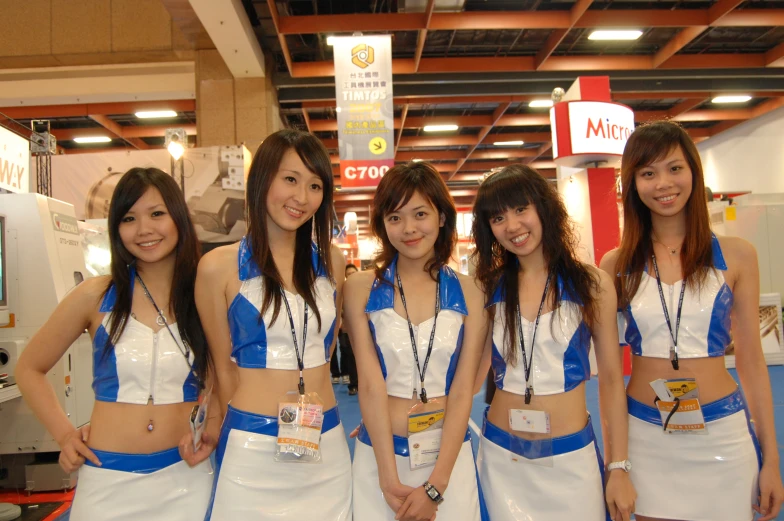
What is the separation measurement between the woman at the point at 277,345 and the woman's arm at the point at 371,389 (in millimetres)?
73

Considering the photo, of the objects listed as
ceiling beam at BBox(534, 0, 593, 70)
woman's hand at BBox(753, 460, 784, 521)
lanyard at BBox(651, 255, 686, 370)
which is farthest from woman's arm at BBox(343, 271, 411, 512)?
ceiling beam at BBox(534, 0, 593, 70)

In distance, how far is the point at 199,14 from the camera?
569cm

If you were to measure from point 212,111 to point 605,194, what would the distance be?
5379 millimetres

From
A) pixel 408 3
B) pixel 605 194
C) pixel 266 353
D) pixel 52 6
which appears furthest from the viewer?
pixel 52 6

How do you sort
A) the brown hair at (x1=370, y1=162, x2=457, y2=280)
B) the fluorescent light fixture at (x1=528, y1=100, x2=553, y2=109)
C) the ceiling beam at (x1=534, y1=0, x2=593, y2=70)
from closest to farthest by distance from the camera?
the brown hair at (x1=370, y1=162, x2=457, y2=280)
the ceiling beam at (x1=534, y1=0, x2=593, y2=70)
the fluorescent light fixture at (x1=528, y1=100, x2=553, y2=109)

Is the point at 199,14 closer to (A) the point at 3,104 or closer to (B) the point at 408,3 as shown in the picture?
(B) the point at 408,3

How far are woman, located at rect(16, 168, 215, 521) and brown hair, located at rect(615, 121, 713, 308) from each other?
142 centimetres

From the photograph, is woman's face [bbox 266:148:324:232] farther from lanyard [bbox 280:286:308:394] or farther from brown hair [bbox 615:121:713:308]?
brown hair [bbox 615:121:713:308]

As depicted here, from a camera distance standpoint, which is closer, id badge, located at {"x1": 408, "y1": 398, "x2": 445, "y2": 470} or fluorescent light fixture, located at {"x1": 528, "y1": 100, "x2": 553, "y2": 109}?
id badge, located at {"x1": 408, "y1": 398, "x2": 445, "y2": 470}

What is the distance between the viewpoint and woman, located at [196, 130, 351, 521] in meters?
1.49

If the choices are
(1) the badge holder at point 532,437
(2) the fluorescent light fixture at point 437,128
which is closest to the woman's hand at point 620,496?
(1) the badge holder at point 532,437

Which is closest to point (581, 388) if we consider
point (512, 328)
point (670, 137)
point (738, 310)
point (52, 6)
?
point (512, 328)

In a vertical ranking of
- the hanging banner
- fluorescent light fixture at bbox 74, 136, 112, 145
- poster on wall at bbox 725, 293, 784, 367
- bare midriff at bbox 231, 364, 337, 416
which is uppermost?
fluorescent light fixture at bbox 74, 136, 112, 145

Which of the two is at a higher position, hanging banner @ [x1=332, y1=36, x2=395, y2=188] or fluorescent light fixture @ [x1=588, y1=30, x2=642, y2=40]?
fluorescent light fixture @ [x1=588, y1=30, x2=642, y2=40]
